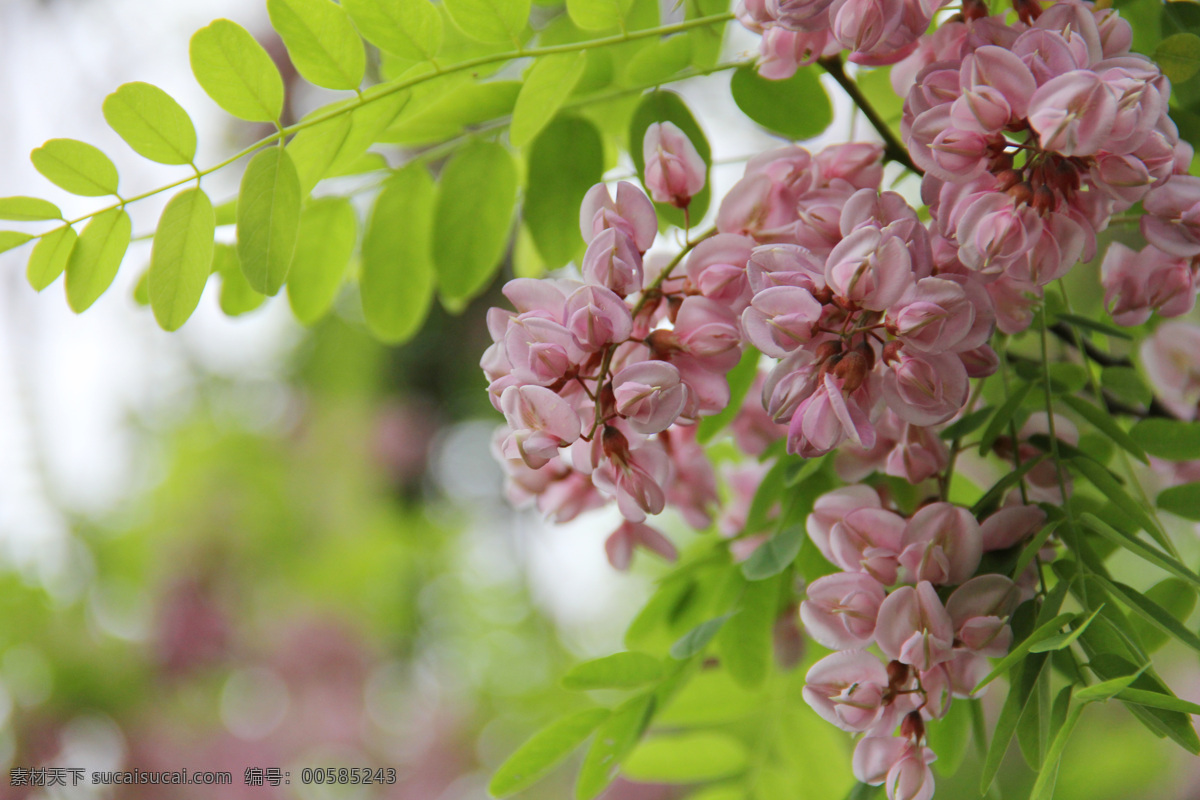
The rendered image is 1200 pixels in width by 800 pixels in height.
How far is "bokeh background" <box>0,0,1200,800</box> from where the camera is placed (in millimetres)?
1345

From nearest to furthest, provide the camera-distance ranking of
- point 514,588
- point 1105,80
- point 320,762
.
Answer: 1. point 1105,80
2. point 320,762
3. point 514,588

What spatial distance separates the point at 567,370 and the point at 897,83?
0.18 m

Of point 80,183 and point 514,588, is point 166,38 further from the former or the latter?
point 80,183

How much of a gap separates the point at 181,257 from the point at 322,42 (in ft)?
0.33

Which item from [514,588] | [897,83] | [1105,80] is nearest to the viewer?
[1105,80]

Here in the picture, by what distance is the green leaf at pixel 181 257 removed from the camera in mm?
327

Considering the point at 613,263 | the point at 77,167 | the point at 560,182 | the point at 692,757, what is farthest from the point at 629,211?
the point at 692,757

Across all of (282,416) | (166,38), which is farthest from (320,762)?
(166,38)

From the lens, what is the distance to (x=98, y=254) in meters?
0.35

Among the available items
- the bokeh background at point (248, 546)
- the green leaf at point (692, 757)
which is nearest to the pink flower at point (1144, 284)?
the green leaf at point (692, 757)

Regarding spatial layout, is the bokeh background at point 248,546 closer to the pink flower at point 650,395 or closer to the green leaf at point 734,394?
the green leaf at point 734,394

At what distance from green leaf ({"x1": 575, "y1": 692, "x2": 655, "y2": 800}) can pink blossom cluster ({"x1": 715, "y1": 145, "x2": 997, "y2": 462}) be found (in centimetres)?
16

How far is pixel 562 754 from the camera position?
14.0 inches

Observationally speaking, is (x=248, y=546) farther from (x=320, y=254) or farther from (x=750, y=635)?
(x=750, y=635)
